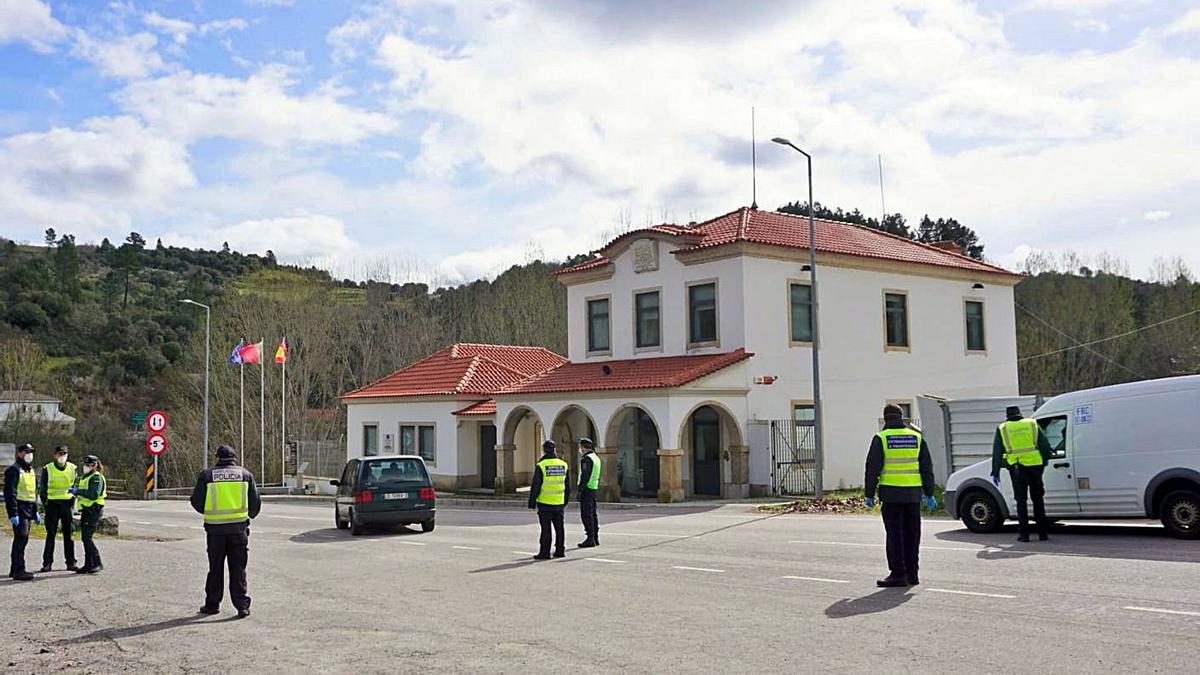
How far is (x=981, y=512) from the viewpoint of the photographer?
16.3 meters

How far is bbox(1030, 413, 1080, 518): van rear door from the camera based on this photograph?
614 inches

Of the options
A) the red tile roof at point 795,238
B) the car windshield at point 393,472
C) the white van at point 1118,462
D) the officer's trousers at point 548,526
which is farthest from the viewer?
the red tile roof at point 795,238

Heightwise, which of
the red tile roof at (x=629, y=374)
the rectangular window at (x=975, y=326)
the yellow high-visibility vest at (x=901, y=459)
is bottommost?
the yellow high-visibility vest at (x=901, y=459)

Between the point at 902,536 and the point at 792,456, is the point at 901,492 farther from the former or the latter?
the point at 792,456

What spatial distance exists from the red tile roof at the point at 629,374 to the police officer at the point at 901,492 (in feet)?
58.3

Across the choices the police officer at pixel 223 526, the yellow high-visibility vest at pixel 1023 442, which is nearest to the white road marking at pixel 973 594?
the yellow high-visibility vest at pixel 1023 442

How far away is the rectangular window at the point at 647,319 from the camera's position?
34062 mm

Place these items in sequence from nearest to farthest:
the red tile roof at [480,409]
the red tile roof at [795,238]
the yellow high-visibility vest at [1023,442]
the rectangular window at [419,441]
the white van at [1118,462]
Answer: the white van at [1118,462] < the yellow high-visibility vest at [1023,442] < the red tile roof at [795,238] < the red tile roof at [480,409] < the rectangular window at [419,441]

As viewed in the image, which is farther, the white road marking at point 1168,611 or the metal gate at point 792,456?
the metal gate at point 792,456

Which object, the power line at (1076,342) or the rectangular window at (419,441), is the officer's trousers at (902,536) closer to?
the rectangular window at (419,441)

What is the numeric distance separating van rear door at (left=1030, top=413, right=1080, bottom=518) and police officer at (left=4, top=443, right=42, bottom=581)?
1407 cm

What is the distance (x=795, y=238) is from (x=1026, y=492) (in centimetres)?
1947

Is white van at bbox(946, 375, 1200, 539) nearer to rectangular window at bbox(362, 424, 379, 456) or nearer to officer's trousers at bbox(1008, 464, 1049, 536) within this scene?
officer's trousers at bbox(1008, 464, 1049, 536)

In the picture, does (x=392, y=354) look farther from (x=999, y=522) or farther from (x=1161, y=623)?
(x=1161, y=623)
